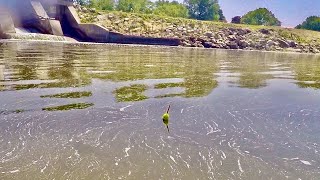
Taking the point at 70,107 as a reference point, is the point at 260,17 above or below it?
above

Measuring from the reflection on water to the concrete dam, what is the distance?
3734 cm

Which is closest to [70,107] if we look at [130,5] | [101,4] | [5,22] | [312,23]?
[5,22]

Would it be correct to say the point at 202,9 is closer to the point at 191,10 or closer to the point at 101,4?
the point at 191,10

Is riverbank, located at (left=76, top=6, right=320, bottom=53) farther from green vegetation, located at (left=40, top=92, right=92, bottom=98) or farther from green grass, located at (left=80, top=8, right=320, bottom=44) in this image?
green vegetation, located at (left=40, top=92, right=92, bottom=98)

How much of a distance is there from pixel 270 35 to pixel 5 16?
212 ft

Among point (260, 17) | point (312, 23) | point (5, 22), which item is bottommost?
point (5, 22)

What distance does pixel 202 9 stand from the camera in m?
137

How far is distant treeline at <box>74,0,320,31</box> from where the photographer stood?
10081 centimetres

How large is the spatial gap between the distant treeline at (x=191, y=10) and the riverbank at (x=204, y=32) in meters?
28.0

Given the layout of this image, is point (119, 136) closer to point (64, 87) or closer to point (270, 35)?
point (64, 87)

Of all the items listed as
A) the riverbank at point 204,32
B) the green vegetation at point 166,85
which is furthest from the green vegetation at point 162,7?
the green vegetation at point 166,85

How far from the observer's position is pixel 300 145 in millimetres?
8633

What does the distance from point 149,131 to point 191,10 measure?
442 feet

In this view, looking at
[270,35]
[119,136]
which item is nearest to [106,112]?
[119,136]
